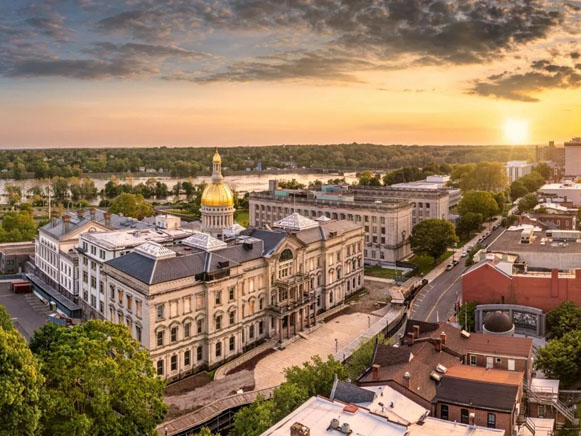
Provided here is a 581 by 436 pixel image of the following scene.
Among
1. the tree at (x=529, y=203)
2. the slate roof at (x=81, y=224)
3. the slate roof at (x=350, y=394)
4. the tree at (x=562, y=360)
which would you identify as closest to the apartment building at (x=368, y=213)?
the slate roof at (x=81, y=224)

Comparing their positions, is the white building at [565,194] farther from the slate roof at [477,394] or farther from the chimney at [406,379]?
the chimney at [406,379]

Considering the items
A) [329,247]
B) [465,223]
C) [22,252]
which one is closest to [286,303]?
[329,247]

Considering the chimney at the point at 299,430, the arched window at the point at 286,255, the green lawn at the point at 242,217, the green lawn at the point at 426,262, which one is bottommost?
the green lawn at the point at 426,262

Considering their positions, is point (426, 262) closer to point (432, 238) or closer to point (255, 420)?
point (432, 238)

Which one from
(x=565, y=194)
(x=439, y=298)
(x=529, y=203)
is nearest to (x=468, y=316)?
(x=439, y=298)

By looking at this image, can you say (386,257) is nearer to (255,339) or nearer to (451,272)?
(451,272)

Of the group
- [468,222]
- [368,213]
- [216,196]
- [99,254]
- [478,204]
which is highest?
[216,196]

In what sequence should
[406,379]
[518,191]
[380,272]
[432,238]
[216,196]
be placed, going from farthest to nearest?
[518,191] < [380,272] < [432,238] < [216,196] < [406,379]
